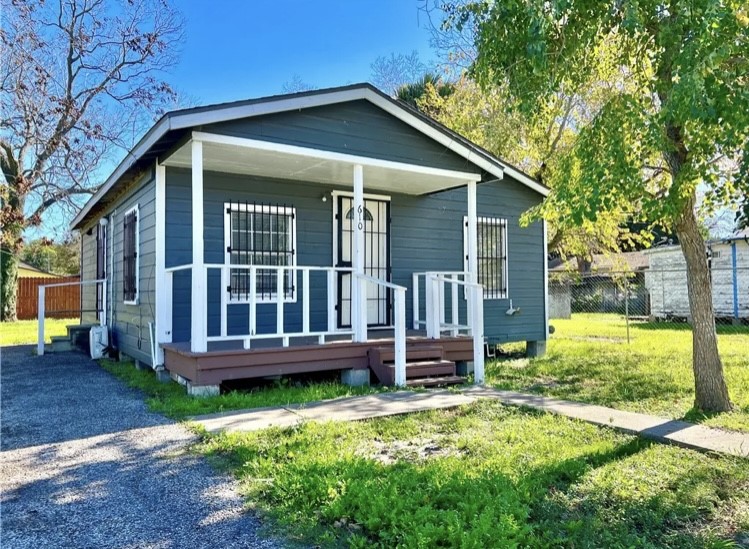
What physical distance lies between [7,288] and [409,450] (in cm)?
2180

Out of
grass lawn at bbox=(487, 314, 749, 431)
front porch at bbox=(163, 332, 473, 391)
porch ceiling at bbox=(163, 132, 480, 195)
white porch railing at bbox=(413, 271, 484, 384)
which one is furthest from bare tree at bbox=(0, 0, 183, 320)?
grass lawn at bbox=(487, 314, 749, 431)

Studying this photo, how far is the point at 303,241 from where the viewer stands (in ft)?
27.7

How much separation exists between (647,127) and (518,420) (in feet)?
9.47

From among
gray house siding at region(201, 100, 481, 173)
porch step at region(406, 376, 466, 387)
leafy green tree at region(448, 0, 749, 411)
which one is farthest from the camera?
porch step at region(406, 376, 466, 387)

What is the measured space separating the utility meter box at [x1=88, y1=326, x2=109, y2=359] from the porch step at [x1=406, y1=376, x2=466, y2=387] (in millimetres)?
6181

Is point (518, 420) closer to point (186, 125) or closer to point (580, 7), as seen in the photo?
point (580, 7)

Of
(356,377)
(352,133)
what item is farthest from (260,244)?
(356,377)

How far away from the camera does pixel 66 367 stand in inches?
351

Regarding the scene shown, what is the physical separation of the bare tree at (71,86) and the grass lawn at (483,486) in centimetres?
624

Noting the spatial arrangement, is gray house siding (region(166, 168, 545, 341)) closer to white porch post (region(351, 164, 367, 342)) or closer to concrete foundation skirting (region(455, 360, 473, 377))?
white porch post (region(351, 164, 367, 342))

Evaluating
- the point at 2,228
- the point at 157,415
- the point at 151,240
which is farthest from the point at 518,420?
the point at 2,228

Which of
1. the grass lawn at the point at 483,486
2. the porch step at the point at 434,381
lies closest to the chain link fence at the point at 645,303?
the porch step at the point at 434,381

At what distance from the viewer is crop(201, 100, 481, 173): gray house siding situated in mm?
6688

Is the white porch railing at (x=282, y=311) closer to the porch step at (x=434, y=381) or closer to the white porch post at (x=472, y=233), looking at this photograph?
the porch step at (x=434, y=381)
